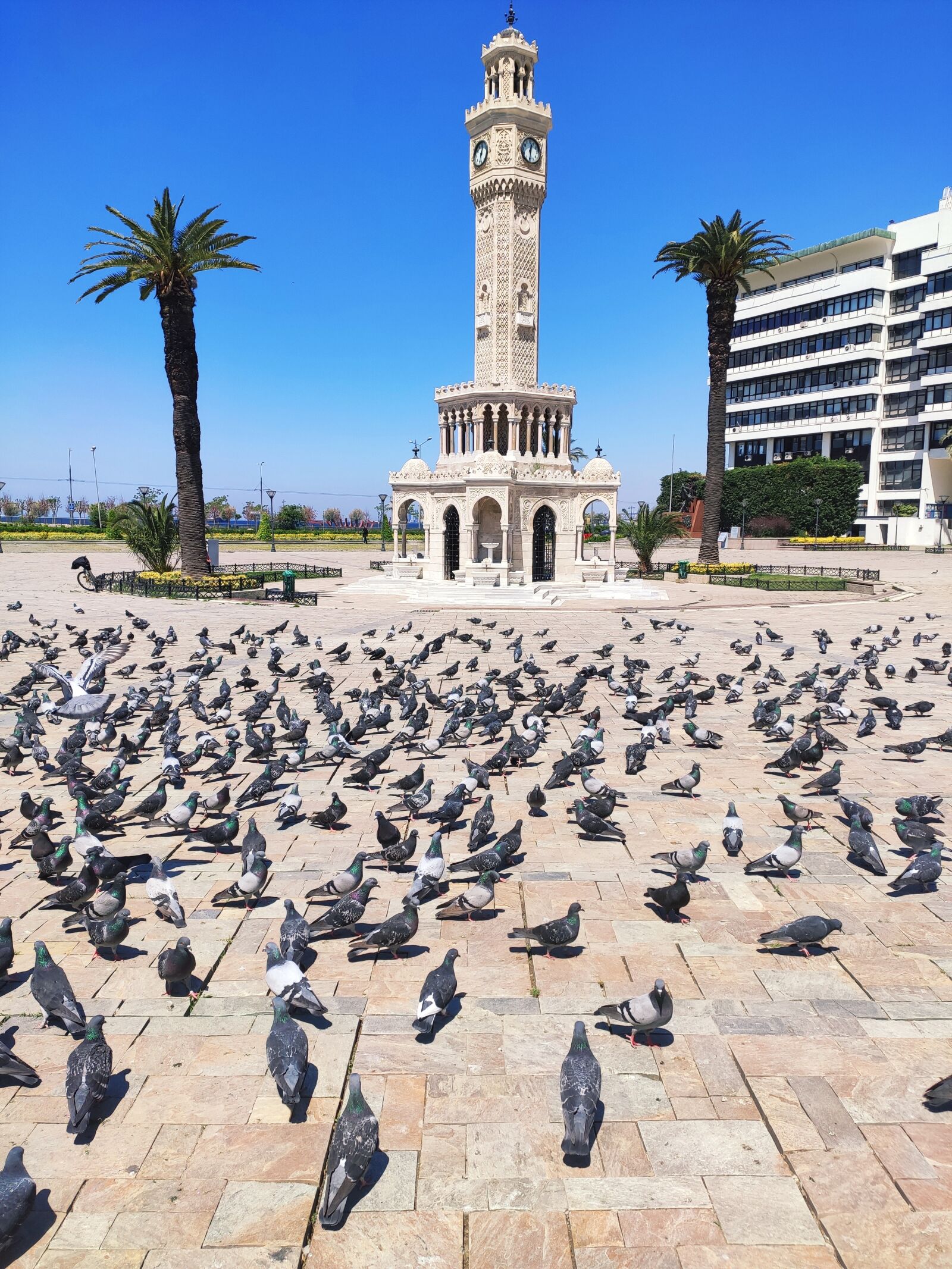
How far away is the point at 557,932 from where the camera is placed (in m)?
6.03

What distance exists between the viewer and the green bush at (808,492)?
232ft

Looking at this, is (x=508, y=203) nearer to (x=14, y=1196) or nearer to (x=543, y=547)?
(x=543, y=547)

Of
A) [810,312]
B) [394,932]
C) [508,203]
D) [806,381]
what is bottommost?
[394,932]

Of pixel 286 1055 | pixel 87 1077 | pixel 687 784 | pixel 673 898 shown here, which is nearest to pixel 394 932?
pixel 286 1055

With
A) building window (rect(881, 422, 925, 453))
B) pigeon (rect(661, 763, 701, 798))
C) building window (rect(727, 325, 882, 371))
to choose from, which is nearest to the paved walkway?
pigeon (rect(661, 763, 701, 798))

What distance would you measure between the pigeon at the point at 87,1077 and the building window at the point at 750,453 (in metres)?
84.4

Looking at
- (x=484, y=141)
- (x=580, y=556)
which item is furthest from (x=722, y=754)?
(x=484, y=141)

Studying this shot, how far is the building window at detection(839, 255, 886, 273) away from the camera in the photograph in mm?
Answer: 73500

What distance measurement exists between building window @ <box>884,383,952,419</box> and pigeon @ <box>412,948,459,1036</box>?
75868mm

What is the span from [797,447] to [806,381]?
6290mm

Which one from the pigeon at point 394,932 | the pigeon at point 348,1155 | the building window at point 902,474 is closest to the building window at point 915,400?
the building window at point 902,474

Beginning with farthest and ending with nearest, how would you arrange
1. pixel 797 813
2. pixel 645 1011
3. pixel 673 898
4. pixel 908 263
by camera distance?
pixel 908 263
pixel 797 813
pixel 673 898
pixel 645 1011

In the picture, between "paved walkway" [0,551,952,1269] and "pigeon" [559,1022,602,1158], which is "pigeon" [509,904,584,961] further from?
"pigeon" [559,1022,602,1158]

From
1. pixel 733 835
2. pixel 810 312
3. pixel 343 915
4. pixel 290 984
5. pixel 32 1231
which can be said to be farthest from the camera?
pixel 810 312
